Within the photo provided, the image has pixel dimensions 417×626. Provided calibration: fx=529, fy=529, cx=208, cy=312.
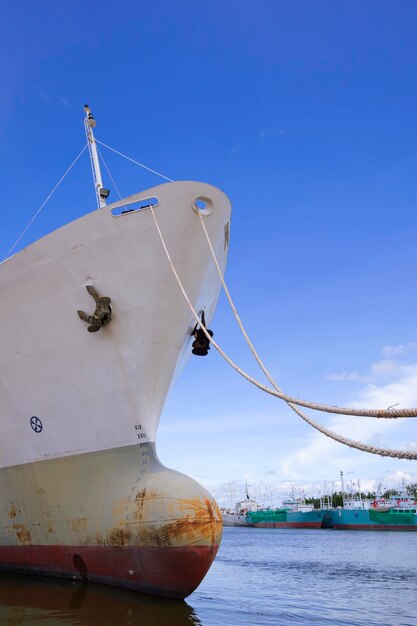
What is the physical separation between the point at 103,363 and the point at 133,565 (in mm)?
3473

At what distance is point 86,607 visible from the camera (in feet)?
26.4

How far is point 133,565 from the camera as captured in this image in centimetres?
881

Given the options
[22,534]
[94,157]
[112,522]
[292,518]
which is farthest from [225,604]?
[292,518]

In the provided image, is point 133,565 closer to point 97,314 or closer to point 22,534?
point 22,534

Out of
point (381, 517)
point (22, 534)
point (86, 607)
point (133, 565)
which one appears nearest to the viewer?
point (86, 607)

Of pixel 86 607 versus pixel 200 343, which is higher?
pixel 200 343

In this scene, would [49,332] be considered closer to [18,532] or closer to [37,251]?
[37,251]

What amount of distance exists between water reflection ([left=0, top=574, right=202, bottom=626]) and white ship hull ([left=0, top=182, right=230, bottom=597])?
1.20 feet

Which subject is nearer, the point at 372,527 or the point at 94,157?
the point at 94,157

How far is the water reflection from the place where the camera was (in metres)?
7.34

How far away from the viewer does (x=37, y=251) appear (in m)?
10.2

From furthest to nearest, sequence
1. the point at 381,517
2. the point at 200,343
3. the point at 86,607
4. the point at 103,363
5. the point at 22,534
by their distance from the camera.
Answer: the point at 381,517, the point at 200,343, the point at 22,534, the point at 103,363, the point at 86,607

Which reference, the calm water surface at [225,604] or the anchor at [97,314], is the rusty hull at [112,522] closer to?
the calm water surface at [225,604]

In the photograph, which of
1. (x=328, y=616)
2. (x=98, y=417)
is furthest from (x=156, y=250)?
(x=328, y=616)
